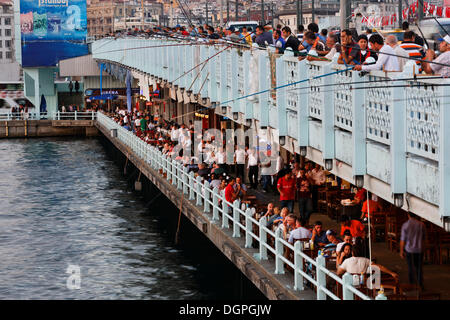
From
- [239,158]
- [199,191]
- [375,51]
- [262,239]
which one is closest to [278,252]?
[262,239]

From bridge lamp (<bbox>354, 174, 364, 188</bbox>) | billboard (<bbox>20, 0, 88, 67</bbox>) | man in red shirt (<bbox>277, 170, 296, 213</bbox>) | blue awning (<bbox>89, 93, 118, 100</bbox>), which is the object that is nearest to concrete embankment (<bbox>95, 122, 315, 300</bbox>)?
man in red shirt (<bbox>277, 170, 296, 213</bbox>)

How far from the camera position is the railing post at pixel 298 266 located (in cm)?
1570

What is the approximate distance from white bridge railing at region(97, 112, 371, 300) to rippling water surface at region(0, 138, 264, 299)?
168 cm

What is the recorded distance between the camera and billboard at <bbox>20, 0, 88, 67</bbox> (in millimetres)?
84188

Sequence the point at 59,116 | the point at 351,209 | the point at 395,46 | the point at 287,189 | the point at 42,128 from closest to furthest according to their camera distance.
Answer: the point at 395,46 < the point at 351,209 < the point at 287,189 < the point at 42,128 < the point at 59,116

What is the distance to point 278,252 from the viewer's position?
17250 millimetres

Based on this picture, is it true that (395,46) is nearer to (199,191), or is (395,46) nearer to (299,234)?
(299,234)

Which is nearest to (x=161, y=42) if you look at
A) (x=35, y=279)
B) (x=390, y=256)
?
(x=35, y=279)

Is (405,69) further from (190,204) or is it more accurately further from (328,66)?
(190,204)

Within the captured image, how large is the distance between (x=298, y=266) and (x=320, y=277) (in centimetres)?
129

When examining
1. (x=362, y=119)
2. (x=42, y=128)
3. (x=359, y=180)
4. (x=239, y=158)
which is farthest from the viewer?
(x=42, y=128)

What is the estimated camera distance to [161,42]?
43.0 meters

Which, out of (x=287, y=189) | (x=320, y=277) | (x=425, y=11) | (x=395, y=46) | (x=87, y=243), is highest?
(x=425, y=11)

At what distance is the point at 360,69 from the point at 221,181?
1260 cm
